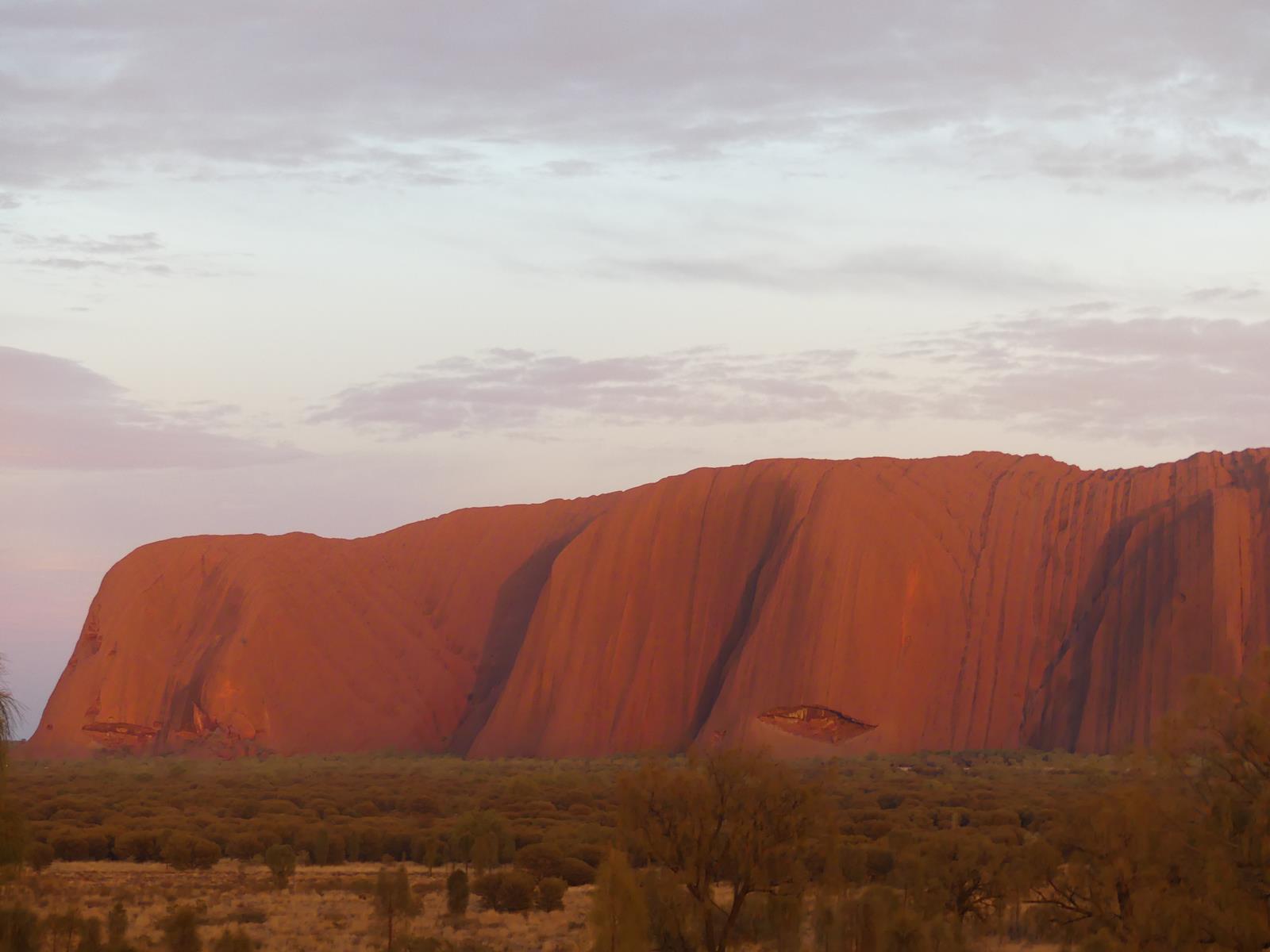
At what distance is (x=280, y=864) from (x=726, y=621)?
144 ft

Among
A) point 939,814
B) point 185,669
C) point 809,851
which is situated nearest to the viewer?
point 809,851

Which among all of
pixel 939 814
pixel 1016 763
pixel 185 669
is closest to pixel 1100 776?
pixel 939 814

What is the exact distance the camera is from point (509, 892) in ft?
76.1

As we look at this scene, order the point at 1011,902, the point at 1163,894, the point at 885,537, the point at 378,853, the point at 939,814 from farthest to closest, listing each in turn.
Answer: the point at 885,537, the point at 939,814, the point at 378,853, the point at 1011,902, the point at 1163,894

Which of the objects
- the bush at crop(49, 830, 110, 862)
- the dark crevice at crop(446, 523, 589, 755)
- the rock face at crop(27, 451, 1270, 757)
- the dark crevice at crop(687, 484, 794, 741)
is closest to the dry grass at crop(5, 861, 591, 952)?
the bush at crop(49, 830, 110, 862)

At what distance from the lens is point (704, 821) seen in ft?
57.6

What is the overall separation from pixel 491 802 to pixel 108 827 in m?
10.9

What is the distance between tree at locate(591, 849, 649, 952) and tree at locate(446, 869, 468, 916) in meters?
7.06

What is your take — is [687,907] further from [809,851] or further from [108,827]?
[108,827]

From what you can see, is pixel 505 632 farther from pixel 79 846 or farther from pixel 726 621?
pixel 79 846

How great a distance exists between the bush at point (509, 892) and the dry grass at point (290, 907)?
0.20 metres

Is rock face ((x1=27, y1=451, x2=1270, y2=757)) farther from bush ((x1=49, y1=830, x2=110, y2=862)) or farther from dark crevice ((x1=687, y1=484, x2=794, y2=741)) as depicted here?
bush ((x1=49, y1=830, x2=110, y2=862))

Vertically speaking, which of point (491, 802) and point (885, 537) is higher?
point (885, 537)

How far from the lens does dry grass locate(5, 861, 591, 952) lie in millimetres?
20141
